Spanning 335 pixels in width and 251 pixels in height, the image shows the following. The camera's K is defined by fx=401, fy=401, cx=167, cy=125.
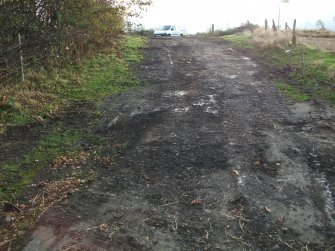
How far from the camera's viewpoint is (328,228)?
4.70 metres

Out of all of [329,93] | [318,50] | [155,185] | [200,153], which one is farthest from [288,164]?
[318,50]

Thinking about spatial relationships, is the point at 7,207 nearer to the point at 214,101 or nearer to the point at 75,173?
the point at 75,173

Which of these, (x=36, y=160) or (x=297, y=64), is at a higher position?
(x=297, y=64)

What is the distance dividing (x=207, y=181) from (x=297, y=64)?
948 centimetres

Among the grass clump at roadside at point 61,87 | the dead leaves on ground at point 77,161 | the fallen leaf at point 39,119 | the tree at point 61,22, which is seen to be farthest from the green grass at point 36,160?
the tree at point 61,22

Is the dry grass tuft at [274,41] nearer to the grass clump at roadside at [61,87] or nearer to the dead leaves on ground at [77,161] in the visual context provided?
the grass clump at roadside at [61,87]

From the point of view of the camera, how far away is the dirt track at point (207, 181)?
15.0 ft

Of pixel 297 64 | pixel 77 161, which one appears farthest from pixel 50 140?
pixel 297 64

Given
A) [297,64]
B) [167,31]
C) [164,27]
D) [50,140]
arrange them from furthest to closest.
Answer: [164,27] < [167,31] < [297,64] < [50,140]

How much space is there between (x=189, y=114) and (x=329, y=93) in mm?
3998

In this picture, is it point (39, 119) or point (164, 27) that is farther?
point (164, 27)

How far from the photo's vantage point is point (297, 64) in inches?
549

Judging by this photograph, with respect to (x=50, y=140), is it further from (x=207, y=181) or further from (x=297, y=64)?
(x=297, y=64)

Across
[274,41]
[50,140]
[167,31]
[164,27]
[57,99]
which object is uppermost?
[164,27]
